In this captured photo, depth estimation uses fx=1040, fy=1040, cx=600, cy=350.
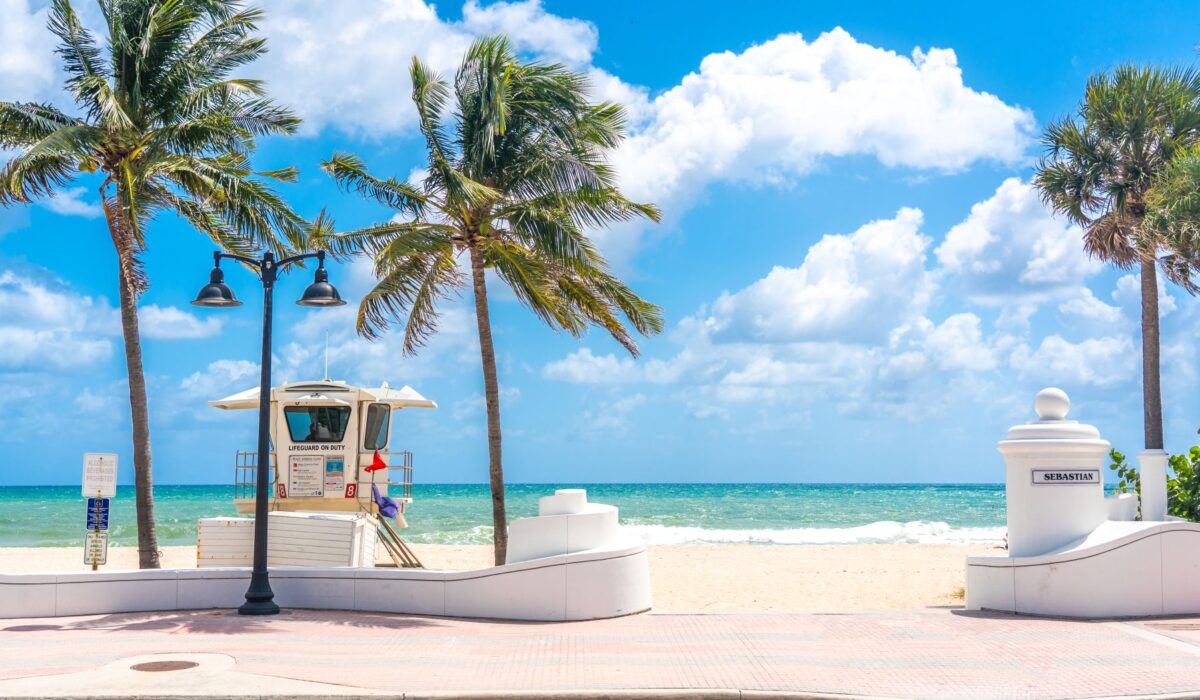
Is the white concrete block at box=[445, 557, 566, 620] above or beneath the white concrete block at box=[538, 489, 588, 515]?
beneath

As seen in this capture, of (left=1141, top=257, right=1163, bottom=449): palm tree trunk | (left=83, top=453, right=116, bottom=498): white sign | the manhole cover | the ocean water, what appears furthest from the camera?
the ocean water

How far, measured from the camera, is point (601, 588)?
458 inches

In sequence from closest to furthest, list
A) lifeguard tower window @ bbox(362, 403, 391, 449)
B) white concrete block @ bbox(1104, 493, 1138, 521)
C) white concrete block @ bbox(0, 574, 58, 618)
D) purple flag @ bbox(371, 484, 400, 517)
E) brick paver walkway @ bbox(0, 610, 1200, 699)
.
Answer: brick paver walkway @ bbox(0, 610, 1200, 699) → white concrete block @ bbox(0, 574, 58, 618) → white concrete block @ bbox(1104, 493, 1138, 521) → purple flag @ bbox(371, 484, 400, 517) → lifeguard tower window @ bbox(362, 403, 391, 449)

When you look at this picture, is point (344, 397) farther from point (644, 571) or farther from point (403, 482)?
point (644, 571)

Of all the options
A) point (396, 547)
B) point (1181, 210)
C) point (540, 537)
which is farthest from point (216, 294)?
point (1181, 210)

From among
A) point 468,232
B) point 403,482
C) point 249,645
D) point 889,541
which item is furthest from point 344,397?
point 889,541

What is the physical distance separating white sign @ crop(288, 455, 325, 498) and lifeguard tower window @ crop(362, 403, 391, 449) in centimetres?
79

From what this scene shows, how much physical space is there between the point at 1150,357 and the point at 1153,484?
33.7 ft

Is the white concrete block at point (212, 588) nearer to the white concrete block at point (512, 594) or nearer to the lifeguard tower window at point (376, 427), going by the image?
the white concrete block at point (512, 594)

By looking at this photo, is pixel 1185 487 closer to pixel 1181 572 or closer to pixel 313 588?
pixel 1181 572

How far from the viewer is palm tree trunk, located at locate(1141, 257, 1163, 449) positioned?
21.9 meters

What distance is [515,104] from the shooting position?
1588 centimetres

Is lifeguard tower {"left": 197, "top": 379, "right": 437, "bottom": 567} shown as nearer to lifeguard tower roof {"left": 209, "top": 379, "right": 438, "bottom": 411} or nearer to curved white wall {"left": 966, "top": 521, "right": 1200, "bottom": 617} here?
lifeguard tower roof {"left": 209, "top": 379, "right": 438, "bottom": 411}

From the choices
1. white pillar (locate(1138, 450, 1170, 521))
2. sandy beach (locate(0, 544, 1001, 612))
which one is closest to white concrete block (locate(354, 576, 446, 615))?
sandy beach (locate(0, 544, 1001, 612))
